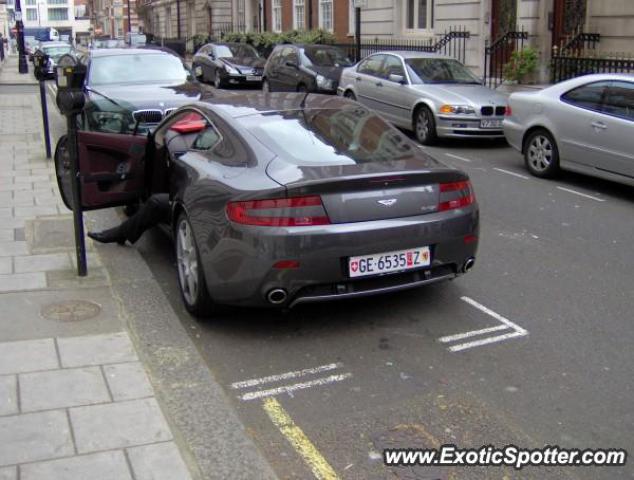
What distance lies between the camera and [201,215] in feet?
16.9

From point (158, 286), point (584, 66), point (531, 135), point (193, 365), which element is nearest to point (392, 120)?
point (531, 135)

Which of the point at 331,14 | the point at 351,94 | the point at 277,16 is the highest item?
the point at 277,16

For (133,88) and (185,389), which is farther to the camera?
(133,88)

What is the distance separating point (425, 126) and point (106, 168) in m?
8.00

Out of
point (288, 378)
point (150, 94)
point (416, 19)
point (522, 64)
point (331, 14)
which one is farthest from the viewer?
point (331, 14)

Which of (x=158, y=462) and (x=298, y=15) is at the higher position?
(x=298, y=15)

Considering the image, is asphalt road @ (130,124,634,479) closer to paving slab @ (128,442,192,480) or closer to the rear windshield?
paving slab @ (128,442,192,480)

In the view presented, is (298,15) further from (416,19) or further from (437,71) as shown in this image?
(437,71)

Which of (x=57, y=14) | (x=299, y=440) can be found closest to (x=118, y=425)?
(x=299, y=440)

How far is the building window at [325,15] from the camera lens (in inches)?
1283

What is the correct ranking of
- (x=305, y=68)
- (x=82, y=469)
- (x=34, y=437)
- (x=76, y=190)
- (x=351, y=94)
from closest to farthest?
1. (x=82, y=469)
2. (x=34, y=437)
3. (x=76, y=190)
4. (x=351, y=94)
5. (x=305, y=68)

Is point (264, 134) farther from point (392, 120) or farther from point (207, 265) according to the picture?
point (392, 120)

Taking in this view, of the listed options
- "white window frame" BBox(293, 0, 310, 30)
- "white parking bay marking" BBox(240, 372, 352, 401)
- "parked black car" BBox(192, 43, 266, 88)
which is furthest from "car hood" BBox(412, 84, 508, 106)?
"white window frame" BBox(293, 0, 310, 30)

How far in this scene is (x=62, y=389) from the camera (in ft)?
13.6
